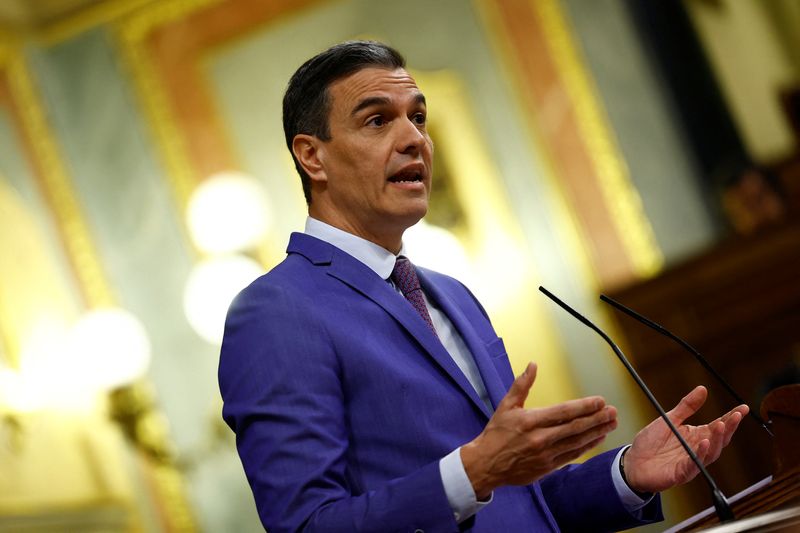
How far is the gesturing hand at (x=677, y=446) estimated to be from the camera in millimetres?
1700

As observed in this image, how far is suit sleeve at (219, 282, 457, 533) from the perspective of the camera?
1451 mm

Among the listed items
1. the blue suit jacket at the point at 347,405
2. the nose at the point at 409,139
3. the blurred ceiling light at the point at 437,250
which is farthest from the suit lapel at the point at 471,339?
the blurred ceiling light at the point at 437,250

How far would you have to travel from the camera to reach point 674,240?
212 inches

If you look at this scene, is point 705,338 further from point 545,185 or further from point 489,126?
A: point 489,126

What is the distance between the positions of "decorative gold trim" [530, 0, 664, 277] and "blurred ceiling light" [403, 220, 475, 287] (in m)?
0.78

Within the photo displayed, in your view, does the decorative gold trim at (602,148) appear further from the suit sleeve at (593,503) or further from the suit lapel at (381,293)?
the suit lapel at (381,293)

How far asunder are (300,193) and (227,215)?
56 cm

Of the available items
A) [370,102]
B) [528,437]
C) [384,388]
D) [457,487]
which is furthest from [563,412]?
[370,102]

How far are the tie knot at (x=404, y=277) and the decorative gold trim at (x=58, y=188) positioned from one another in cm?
398

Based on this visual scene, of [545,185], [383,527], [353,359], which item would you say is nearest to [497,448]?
[383,527]

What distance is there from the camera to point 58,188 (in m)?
5.63

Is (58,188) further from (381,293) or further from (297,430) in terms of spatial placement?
(297,430)

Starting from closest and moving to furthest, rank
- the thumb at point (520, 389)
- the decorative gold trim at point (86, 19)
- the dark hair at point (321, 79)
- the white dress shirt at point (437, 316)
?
the thumb at point (520, 389)
the white dress shirt at point (437, 316)
the dark hair at point (321, 79)
the decorative gold trim at point (86, 19)

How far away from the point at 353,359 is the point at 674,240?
4.00 m
